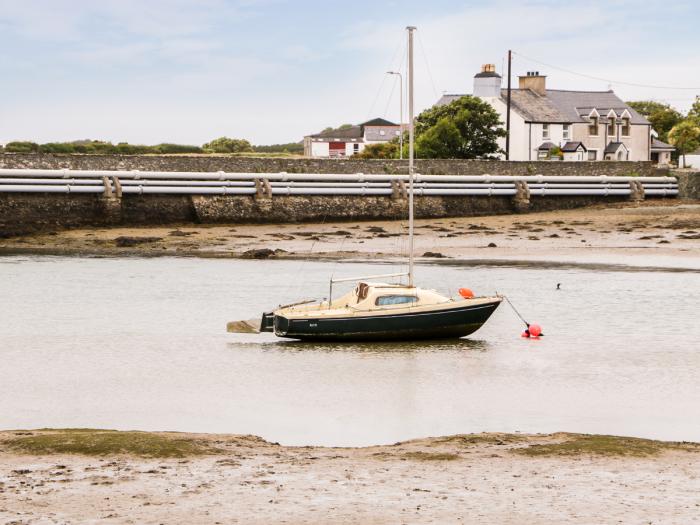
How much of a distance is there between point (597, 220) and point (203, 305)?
94.2ft

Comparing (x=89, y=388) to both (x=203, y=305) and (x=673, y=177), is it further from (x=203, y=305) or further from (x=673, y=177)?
(x=673, y=177)

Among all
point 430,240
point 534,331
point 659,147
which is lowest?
point 534,331

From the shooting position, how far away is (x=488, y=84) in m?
84.6

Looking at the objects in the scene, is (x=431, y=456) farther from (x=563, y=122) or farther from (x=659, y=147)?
(x=659, y=147)

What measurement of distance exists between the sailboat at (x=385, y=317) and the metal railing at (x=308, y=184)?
27058 mm

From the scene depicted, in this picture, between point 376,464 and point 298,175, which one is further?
point 298,175

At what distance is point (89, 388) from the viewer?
18.9 m

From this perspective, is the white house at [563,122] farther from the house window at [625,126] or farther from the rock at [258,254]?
the rock at [258,254]

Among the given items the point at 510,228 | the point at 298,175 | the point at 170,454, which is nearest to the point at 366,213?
the point at 298,175

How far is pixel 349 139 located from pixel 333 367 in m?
110

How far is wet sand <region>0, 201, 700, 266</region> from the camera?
43.4 metres

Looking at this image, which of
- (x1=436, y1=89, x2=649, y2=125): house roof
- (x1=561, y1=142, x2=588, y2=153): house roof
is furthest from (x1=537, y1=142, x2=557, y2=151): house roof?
(x1=436, y1=89, x2=649, y2=125): house roof

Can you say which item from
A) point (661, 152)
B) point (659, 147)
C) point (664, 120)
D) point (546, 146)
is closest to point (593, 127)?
point (546, 146)

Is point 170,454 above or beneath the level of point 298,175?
beneath
